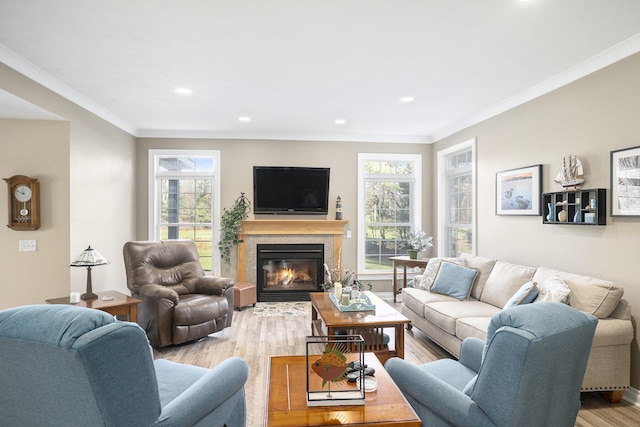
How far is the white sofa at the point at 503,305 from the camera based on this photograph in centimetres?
263

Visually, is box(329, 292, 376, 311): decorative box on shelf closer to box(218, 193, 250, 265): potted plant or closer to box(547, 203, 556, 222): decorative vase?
box(547, 203, 556, 222): decorative vase

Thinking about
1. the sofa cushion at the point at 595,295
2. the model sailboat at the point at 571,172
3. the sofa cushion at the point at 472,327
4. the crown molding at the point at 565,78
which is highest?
the crown molding at the point at 565,78

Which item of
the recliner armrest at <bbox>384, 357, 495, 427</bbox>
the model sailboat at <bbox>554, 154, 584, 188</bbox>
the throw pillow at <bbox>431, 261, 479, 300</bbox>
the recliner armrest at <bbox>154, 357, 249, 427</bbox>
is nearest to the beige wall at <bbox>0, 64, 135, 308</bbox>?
the recliner armrest at <bbox>154, 357, 249, 427</bbox>

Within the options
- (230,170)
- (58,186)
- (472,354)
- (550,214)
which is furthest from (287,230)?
(472,354)

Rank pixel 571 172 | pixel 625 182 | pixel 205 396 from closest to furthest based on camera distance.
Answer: pixel 205 396 < pixel 625 182 < pixel 571 172

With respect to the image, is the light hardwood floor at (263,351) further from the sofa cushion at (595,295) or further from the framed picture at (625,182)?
the framed picture at (625,182)

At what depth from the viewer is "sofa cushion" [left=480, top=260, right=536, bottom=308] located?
356 cm

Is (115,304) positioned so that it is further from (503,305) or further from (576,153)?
(576,153)

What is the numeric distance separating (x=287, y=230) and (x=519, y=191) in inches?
132

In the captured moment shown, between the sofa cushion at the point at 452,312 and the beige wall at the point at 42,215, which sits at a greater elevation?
the beige wall at the point at 42,215

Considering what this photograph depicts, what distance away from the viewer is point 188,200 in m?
6.04

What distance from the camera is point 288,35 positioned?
2.73 metres

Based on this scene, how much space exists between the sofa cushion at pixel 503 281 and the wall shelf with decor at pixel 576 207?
0.54 meters

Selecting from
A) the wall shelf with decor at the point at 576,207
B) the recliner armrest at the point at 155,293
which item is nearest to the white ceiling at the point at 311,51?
the wall shelf with decor at the point at 576,207
